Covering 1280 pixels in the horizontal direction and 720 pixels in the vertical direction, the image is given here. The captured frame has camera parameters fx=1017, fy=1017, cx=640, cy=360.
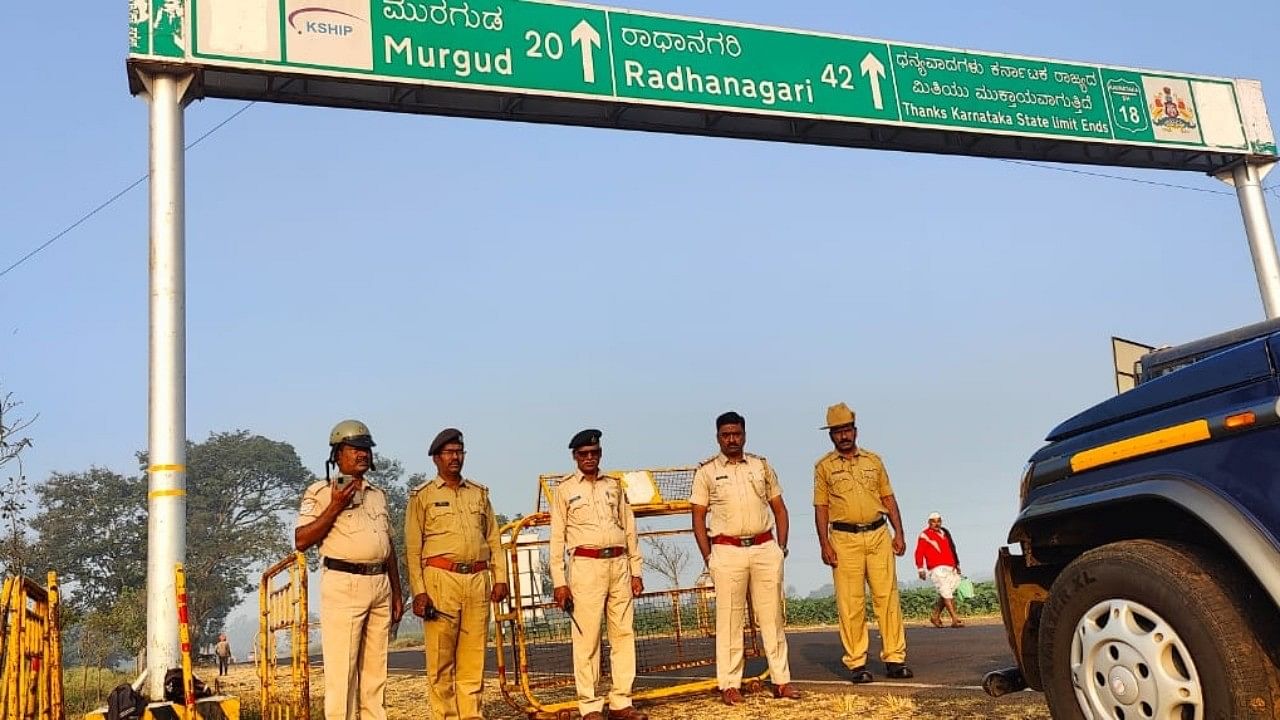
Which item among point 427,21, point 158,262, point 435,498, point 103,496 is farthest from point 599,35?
A: point 103,496

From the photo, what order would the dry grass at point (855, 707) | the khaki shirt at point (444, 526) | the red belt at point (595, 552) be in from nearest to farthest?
1. the dry grass at point (855, 707)
2. the khaki shirt at point (444, 526)
3. the red belt at point (595, 552)

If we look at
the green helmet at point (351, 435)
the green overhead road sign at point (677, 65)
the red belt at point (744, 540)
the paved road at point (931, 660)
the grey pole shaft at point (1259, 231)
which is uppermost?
the green overhead road sign at point (677, 65)

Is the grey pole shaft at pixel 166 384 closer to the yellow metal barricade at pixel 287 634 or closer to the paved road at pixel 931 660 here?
the yellow metal barricade at pixel 287 634

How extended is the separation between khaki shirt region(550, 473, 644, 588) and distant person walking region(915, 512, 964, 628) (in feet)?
27.1

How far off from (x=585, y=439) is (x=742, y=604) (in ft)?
5.27

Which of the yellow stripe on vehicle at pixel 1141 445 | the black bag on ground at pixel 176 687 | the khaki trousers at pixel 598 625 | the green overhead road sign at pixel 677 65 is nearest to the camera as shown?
the yellow stripe on vehicle at pixel 1141 445

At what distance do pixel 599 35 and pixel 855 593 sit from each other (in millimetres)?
7441

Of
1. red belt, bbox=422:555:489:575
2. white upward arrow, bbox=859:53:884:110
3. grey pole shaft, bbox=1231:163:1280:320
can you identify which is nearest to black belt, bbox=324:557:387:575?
red belt, bbox=422:555:489:575

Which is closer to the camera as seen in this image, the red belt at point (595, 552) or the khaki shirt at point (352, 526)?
the khaki shirt at point (352, 526)

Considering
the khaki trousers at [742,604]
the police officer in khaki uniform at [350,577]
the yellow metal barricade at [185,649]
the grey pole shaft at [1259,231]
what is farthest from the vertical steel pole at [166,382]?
the grey pole shaft at [1259,231]

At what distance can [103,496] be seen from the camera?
62.0m

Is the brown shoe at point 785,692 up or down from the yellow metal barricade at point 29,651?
down

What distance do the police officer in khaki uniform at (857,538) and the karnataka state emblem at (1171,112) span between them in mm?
10593

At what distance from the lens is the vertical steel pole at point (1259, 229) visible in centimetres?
1573
